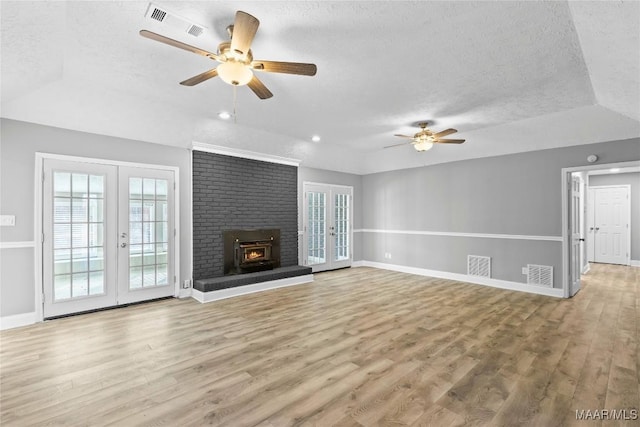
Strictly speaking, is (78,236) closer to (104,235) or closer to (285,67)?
(104,235)

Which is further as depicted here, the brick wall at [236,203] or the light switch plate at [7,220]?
the brick wall at [236,203]

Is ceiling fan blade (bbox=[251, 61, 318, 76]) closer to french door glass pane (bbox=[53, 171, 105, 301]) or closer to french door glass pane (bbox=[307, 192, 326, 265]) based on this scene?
french door glass pane (bbox=[53, 171, 105, 301])

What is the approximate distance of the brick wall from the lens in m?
5.34

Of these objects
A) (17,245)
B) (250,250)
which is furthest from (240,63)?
(250,250)


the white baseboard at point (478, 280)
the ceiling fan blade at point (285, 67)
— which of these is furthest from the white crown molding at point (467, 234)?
the ceiling fan blade at point (285, 67)

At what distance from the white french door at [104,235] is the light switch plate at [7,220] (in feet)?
0.94

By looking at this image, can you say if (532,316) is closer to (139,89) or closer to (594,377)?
(594,377)

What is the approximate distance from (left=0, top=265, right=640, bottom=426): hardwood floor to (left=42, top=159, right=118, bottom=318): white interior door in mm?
296

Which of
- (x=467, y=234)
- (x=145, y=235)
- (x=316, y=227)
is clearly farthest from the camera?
(x=316, y=227)

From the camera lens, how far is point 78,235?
423cm

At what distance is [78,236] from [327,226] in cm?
491

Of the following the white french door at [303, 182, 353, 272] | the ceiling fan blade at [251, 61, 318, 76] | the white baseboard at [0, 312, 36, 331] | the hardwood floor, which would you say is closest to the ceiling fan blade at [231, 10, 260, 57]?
the ceiling fan blade at [251, 61, 318, 76]

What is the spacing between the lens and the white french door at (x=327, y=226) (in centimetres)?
721

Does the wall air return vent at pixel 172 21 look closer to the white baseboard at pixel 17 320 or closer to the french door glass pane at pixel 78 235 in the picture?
the french door glass pane at pixel 78 235
